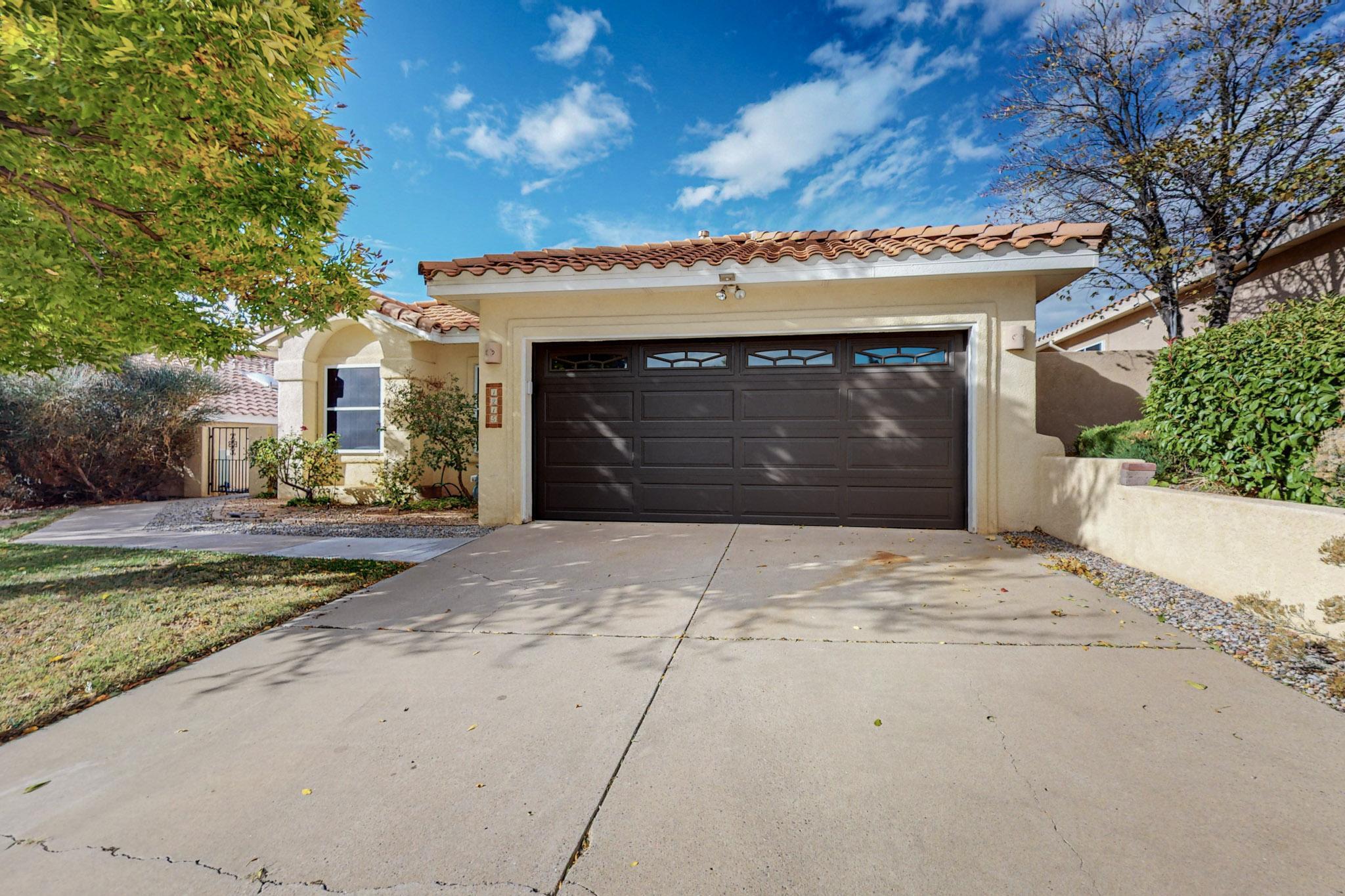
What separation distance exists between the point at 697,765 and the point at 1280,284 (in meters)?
10.6

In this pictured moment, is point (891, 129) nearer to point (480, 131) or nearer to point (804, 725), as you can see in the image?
point (480, 131)

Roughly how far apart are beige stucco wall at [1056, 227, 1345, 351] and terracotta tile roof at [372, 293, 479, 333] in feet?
34.8

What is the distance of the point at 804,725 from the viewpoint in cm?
235

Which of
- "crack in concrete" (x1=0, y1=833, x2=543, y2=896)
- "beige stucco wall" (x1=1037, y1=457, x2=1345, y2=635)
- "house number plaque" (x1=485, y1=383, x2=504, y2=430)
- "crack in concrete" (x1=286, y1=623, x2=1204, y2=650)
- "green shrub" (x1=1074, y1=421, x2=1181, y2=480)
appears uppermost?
"house number plaque" (x1=485, y1=383, x2=504, y2=430)

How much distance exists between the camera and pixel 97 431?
10.8 m

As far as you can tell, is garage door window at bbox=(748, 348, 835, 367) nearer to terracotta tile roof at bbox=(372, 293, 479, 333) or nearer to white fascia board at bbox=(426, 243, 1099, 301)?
white fascia board at bbox=(426, 243, 1099, 301)

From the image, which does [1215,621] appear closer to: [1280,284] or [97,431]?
[1280,284]

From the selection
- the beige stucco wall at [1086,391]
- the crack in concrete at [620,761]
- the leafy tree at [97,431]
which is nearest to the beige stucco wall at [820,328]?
the beige stucco wall at [1086,391]

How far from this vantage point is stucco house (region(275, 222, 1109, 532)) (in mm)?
6207

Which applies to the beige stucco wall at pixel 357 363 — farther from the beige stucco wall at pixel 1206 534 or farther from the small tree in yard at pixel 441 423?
the beige stucco wall at pixel 1206 534

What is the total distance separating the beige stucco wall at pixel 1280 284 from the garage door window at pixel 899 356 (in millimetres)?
2962

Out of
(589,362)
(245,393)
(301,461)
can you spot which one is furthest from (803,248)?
(245,393)

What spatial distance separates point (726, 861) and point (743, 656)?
1445 mm

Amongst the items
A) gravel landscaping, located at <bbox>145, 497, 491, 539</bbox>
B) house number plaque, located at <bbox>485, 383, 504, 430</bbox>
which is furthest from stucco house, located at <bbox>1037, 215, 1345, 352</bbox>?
gravel landscaping, located at <bbox>145, 497, 491, 539</bbox>
